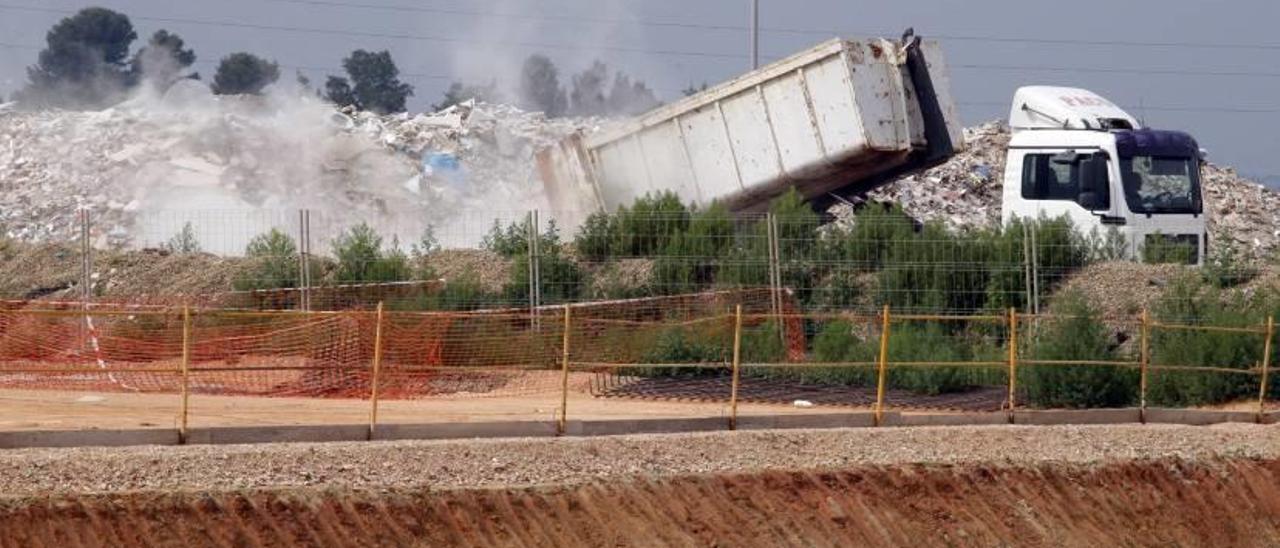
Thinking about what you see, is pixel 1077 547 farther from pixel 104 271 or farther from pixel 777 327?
pixel 104 271

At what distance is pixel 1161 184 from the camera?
28.0m

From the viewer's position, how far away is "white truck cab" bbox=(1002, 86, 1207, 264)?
27344 mm

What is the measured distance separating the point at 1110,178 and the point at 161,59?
53987 millimetres

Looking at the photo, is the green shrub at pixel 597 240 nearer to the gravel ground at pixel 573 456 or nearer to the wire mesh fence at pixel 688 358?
the wire mesh fence at pixel 688 358

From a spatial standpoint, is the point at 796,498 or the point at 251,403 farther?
the point at 251,403

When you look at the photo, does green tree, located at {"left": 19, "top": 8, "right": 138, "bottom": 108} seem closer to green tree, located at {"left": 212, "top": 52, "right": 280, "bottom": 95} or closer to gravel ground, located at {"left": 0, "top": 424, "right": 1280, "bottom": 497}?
green tree, located at {"left": 212, "top": 52, "right": 280, "bottom": 95}

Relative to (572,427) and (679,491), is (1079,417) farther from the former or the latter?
(679,491)

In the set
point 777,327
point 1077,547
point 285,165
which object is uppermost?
point 285,165

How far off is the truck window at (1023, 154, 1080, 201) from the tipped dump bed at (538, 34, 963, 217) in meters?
1.42

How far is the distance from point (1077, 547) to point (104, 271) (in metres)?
17.1

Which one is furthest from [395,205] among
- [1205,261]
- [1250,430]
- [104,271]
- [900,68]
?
[1250,430]

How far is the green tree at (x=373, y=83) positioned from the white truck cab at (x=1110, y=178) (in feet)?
190

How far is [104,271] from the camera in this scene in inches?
1175

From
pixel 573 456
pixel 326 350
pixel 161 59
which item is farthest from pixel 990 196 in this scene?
pixel 161 59
